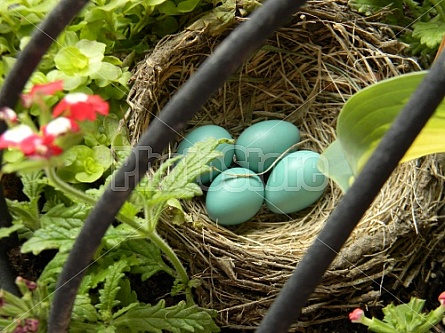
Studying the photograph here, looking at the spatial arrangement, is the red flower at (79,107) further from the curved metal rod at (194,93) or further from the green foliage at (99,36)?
the green foliage at (99,36)

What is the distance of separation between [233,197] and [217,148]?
106mm

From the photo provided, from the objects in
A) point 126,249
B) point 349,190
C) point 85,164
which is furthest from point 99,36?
point 349,190

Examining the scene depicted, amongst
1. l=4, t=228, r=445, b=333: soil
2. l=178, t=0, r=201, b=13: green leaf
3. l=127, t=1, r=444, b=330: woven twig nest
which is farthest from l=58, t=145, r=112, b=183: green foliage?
l=178, t=0, r=201, b=13: green leaf

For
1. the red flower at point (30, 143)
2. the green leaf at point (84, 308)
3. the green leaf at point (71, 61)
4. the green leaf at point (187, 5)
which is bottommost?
the green leaf at point (84, 308)

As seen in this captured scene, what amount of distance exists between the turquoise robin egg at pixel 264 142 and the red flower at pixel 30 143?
679mm

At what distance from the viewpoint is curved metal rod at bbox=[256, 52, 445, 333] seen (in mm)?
340

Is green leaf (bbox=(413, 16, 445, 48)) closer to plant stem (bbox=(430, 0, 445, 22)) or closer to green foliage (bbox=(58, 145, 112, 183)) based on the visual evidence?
plant stem (bbox=(430, 0, 445, 22))

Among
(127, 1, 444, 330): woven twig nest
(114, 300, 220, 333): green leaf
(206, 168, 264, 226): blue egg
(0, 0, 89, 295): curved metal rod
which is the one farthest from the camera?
(206, 168, 264, 226): blue egg

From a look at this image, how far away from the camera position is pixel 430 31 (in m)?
0.94

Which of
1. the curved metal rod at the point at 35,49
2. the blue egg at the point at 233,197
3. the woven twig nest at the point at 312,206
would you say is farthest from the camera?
the blue egg at the point at 233,197

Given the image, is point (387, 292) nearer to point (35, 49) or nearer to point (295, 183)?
point (295, 183)

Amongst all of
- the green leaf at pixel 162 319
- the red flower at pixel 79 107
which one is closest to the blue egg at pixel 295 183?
the green leaf at pixel 162 319

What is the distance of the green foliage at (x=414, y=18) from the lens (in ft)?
3.10

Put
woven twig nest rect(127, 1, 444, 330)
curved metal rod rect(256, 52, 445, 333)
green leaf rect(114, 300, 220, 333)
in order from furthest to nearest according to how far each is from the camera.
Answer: woven twig nest rect(127, 1, 444, 330) → green leaf rect(114, 300, 220, 333) → curved metal rod rect(256, 52, 445, 333)
